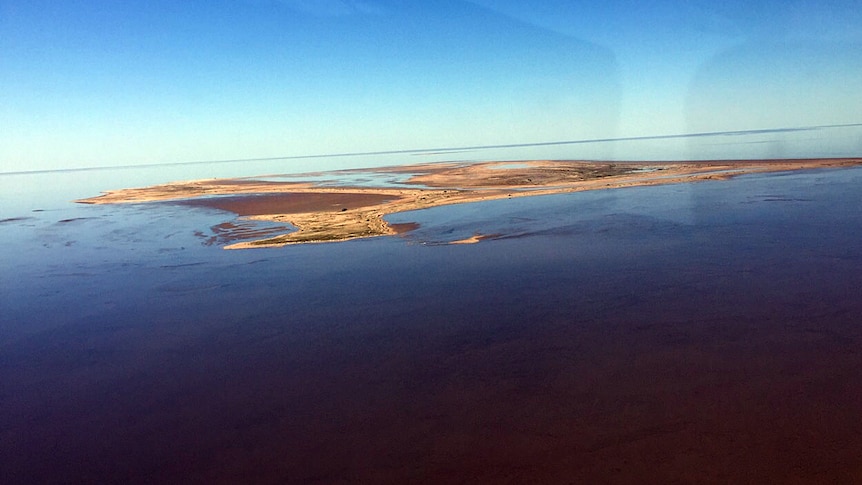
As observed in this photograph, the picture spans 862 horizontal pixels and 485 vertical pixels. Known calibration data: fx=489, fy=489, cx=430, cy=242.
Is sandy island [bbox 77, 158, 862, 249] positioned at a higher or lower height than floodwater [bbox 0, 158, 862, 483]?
higher

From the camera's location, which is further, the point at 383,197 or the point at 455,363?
the point at 383,197

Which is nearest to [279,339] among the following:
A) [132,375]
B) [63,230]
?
[132,375]

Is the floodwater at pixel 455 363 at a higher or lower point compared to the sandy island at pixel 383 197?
lower

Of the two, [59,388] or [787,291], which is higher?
[787,291]

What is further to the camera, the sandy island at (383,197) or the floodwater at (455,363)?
the sandy island at (383,197)

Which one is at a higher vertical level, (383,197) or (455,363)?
(383,197)

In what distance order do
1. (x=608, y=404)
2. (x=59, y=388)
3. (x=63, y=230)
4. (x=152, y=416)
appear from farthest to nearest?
(x=63, y=230), (x=59, y=388), (x=152, y=416), (x=608, y=404)

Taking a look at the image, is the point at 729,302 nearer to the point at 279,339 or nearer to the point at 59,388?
the point at 279,339

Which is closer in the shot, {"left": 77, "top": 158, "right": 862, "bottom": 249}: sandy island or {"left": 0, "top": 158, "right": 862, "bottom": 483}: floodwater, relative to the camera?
{"left": 0, "top": 158, "right": 862, "bottom": 483}: floodwater
